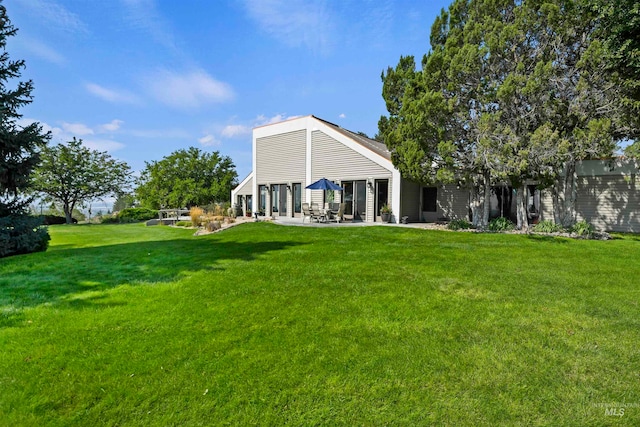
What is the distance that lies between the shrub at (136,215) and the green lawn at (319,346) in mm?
23850

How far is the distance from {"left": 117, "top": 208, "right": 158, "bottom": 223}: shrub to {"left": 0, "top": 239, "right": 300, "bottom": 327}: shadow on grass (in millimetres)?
21566

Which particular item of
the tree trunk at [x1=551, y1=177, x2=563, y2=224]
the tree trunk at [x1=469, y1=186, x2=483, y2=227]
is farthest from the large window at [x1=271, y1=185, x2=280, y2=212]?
the tree trunk at [x1=551, y1=177, x2=563, y2=224]

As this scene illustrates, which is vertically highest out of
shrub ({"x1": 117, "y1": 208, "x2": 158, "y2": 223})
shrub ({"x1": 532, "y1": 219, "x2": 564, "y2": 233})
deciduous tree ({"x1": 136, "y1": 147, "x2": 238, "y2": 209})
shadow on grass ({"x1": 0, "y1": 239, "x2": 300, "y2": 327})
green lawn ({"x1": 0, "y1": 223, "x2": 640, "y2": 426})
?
deciduous tree ({"x1": 136, "y1": 147, "x2": 238, "y2": 209})

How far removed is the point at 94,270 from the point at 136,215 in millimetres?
24703

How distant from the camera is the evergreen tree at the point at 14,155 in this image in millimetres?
9297

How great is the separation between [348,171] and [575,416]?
16.2 meters

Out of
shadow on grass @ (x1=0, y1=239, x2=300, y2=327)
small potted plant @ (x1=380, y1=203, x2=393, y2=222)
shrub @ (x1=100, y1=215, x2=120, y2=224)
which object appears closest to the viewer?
shadow on grass @ (x1=0, y1=239, x2=300, y2=327)

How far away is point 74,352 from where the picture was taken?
10.2 ft

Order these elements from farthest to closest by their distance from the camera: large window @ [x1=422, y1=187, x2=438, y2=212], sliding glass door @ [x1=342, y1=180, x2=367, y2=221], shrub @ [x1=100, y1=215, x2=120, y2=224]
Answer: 1. shrub @ [x1=100, y1=215, x2=120, y2=224]
2. large window @ [x1=422, y1=187, x2=438, y2=212]
3. sliding glass door @ [x1=342, y1=180, x2=367, y2=221]

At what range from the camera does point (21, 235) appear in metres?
9.47

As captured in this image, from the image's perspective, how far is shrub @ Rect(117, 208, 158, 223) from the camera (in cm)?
2788

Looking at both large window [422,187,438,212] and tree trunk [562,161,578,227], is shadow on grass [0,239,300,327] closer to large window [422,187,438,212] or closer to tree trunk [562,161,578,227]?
large window [422,187,438,212]

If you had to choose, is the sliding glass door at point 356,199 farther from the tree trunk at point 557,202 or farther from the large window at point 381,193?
the tree trunk at point 557,202

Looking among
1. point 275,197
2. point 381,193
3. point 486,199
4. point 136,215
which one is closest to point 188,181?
point 136,215
